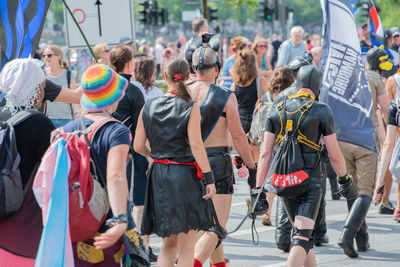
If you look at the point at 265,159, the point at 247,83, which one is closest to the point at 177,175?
the point at 265,159

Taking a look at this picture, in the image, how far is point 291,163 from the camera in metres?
5.38

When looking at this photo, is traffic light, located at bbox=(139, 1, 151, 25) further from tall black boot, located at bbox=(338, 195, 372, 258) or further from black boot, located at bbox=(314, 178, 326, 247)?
tall black boot, located at bbox=(338, 195, 372, 258)

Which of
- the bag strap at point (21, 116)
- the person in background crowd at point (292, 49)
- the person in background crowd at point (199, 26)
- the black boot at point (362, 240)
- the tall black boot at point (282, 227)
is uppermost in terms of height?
the bag strap at point (21, 116)

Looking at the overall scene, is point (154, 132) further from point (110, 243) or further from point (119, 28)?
point (119, 28)

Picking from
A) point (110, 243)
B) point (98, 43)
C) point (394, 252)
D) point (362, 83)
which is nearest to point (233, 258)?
point (394, 252)

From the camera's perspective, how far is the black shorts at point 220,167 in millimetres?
5766

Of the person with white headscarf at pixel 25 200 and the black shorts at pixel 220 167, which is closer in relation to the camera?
the person with white headscarf at pixel 25 200

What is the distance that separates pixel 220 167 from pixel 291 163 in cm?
67

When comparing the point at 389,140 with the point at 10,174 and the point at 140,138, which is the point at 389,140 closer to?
the point at 140,138

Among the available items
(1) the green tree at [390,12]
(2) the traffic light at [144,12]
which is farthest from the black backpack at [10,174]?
(1) the green tree at [390,12]

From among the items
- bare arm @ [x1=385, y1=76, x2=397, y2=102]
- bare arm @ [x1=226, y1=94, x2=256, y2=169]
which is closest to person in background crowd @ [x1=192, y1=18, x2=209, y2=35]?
bare arm @ [x1=385, y1=76, x2=397, y2=102]

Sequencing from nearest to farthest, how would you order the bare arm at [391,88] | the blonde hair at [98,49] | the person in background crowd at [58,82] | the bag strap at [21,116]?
the bag strap at [21,116] < the bare arm at [391,88] < the person in background crowd at [58,82] < the blonde hair at [98,49]

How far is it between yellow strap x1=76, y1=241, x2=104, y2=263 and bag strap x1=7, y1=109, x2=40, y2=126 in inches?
30.3

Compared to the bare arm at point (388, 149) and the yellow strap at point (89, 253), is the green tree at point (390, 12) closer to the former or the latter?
the bare arm at point (388, 149)
